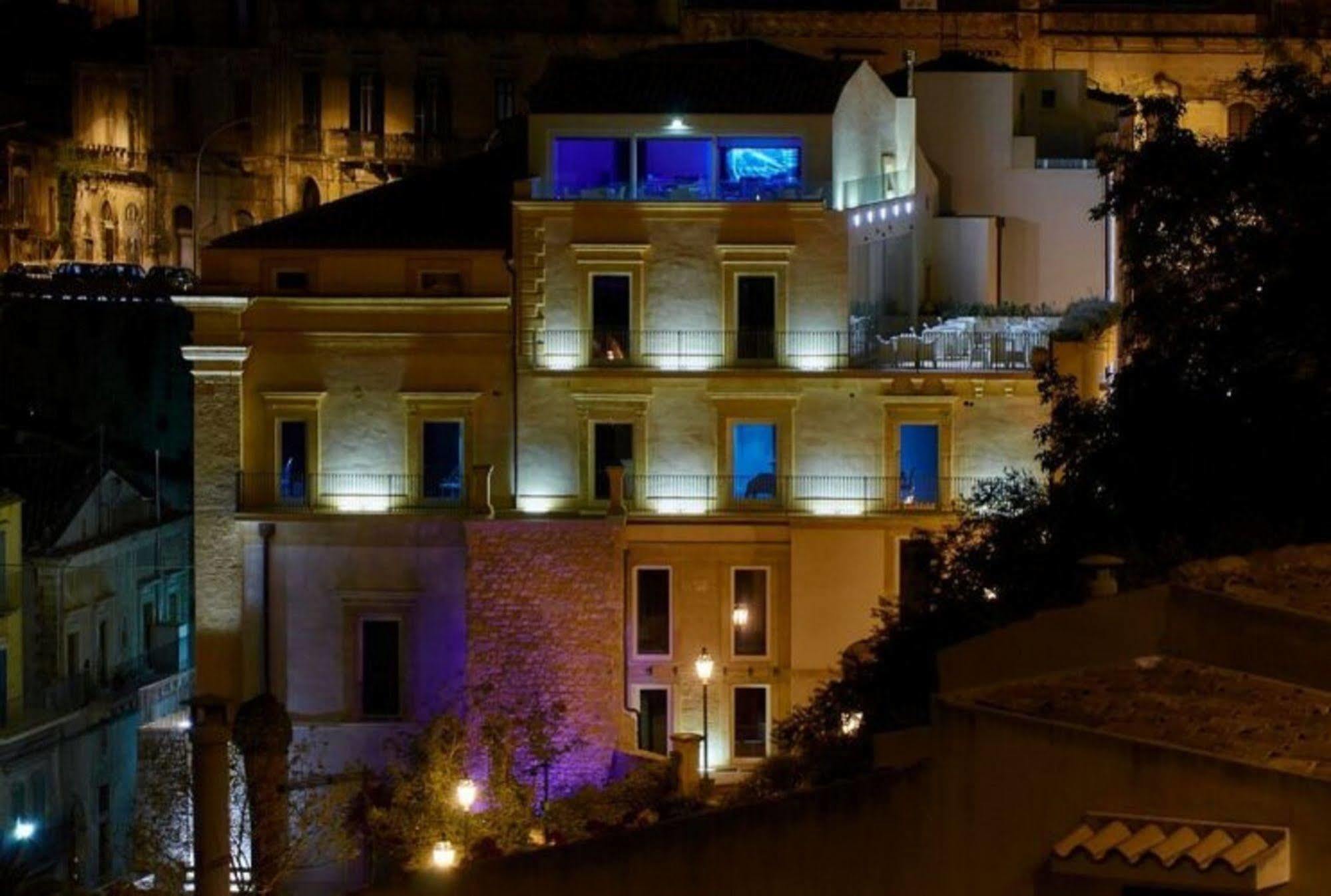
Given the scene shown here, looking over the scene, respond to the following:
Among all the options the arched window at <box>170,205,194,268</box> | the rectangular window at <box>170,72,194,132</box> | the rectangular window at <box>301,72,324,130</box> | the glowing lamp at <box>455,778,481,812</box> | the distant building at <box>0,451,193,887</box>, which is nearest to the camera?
the glowing lamp at <box>455,778,481,812</box>

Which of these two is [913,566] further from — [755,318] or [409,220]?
[409,220]

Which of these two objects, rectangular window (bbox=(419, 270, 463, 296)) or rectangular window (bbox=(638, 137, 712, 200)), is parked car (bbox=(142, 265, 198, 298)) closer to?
rectangular window (bbox=(419, 270, 463, 296))

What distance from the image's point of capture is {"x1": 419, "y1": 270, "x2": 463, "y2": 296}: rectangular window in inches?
1928

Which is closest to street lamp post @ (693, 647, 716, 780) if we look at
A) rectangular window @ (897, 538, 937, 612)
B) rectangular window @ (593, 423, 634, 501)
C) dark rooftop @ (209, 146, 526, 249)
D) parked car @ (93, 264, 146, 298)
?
rectangular window @ (897, 538, 937, 612)

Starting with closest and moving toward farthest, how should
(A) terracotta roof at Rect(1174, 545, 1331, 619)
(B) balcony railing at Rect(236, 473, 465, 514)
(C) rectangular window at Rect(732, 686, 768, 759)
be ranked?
(A) terracotta roof at Rect(1174, 545, 1331, 619), (C) rectangular window at Rect(732, 686, 768, 759), (B) balcony railing at Rect(236, 473, 465, 514)

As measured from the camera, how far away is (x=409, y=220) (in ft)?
164

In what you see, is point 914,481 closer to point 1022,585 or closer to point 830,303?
point 830,303

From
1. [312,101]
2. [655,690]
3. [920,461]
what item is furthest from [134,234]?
[920,461]

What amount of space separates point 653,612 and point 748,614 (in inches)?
55.0

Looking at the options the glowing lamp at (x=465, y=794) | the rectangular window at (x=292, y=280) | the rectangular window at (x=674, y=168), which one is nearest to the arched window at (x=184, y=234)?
the rectangular window at (x=292, y=280)

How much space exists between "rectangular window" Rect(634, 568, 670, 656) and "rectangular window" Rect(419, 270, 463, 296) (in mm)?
5306

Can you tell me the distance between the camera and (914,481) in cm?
4784

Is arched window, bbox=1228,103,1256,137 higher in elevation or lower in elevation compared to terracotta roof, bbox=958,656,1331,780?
higher

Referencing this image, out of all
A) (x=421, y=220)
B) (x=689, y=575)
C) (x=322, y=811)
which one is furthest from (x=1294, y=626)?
(x=421, y=220)
